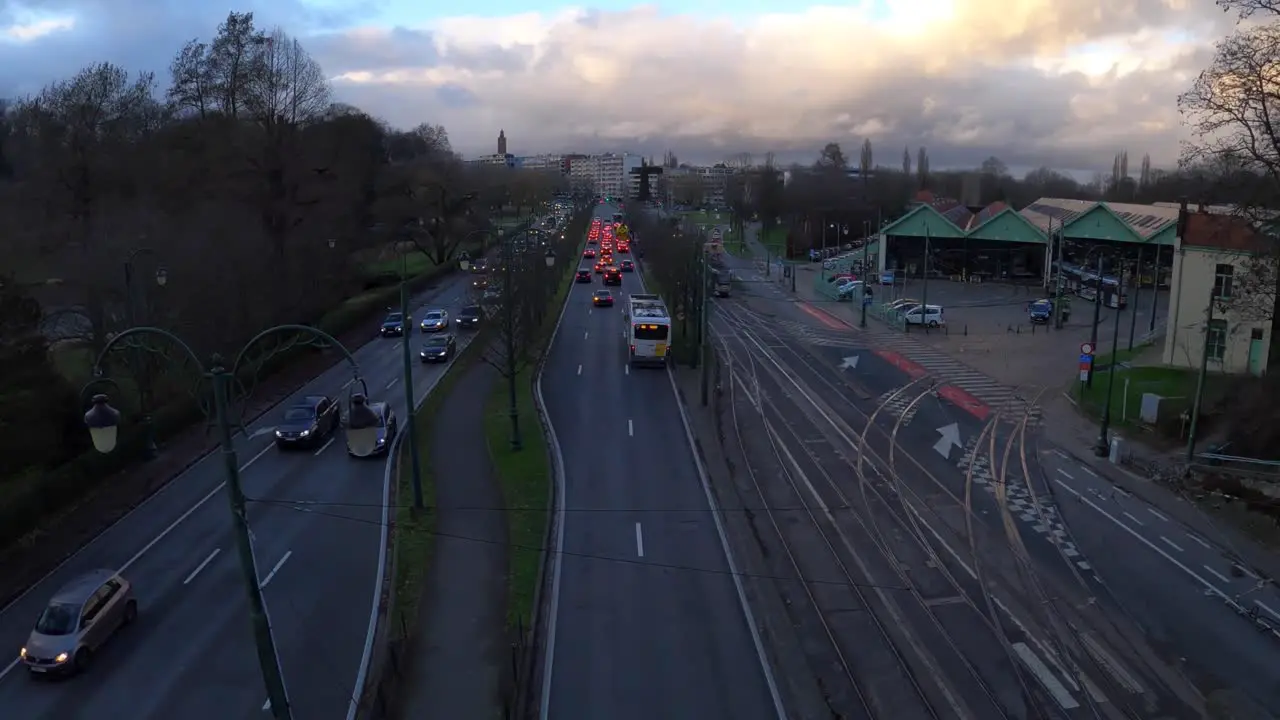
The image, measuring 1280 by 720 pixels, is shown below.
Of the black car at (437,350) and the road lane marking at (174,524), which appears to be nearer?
the road lane marking at (174,524)

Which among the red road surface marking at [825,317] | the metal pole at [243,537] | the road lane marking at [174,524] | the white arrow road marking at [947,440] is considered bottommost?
the road lane marking at [174,524]

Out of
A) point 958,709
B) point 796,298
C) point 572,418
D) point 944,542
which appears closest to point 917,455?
point 944,542

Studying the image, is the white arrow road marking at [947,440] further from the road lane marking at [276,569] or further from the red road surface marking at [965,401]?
the road lane marking at [276,569]

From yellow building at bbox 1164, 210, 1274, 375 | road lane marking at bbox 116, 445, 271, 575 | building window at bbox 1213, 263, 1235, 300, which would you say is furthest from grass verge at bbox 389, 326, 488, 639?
building window at bbox 1213, 263, 1235, 300

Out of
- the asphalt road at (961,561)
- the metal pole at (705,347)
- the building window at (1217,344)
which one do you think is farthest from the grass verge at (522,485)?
the building window at (1217,344)

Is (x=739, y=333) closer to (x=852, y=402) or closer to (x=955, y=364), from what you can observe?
(x=955, y=364)

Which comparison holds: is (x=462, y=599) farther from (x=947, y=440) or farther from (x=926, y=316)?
(x=926, y=316)
